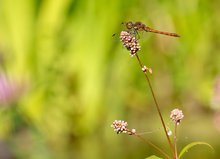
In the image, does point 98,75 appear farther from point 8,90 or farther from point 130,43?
point 130,43

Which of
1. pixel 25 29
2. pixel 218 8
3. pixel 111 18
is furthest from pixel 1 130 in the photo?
pixel 218 8

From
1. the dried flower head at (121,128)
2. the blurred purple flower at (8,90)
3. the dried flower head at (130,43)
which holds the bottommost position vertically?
the dried flower head at (121,128)

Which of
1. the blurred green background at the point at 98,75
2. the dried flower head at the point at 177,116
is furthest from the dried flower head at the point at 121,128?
→ the blurred green background at the point at 98,75

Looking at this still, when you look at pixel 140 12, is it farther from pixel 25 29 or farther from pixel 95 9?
pixel 25 29

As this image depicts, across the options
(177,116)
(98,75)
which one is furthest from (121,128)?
(98,75)

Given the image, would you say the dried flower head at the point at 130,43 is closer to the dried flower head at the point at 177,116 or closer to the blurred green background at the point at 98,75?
the dried flower head at the point at 177,116
